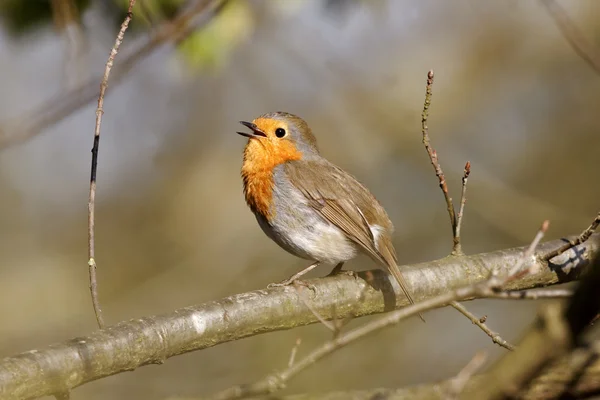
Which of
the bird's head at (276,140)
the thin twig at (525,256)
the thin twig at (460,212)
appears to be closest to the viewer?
the thin twig at (525,256)

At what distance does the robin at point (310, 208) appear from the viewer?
4.38 m

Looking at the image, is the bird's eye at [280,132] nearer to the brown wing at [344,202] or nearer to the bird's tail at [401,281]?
the brown wing at [344,202]

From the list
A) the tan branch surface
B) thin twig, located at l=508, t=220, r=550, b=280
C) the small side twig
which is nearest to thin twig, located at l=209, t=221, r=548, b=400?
thin twig, located at l=508, t=220, r=550, b=280

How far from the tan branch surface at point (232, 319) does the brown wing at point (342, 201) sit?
333 mm

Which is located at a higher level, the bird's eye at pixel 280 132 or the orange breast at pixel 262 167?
the bird's eye at pixel 280 132

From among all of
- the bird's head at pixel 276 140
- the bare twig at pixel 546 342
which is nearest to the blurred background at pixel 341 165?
the bird's head at pixel 276 140

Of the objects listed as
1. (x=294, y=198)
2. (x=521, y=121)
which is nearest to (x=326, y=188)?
(x=294, y=198)

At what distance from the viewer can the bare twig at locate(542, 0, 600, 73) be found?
3553 millimetres

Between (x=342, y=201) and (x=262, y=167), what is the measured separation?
52 centimetres

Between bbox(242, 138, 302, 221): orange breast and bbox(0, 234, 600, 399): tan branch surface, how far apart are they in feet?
2.48

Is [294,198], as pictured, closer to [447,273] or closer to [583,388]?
[447,273]

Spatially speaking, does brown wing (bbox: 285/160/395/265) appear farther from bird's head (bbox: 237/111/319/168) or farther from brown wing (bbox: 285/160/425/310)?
bird's head (bbox: 237/111/319/168)

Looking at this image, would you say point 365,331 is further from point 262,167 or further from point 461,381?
point 262,167

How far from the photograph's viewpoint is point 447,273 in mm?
4051
